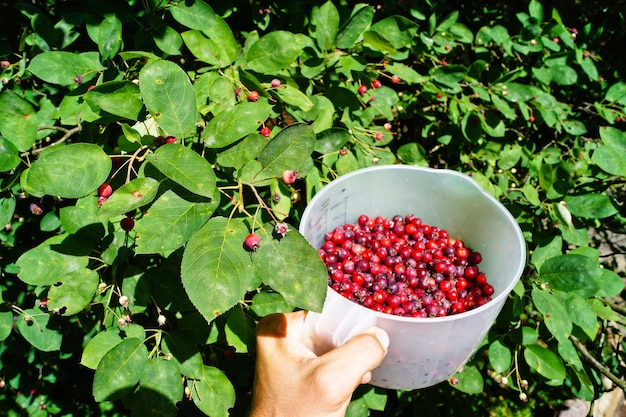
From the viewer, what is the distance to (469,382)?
1.40 meters

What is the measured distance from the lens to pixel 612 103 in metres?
1.79

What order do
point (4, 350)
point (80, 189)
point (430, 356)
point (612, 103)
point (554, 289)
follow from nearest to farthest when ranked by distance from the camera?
point (80, 189) < point (430, 356) < point (554, 289) < point (4, 350) < point (612, 103)

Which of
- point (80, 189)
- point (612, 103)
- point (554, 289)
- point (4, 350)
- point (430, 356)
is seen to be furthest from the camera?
point (612, 103)

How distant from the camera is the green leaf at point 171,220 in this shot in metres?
0.82

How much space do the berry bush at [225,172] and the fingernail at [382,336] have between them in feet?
0.78

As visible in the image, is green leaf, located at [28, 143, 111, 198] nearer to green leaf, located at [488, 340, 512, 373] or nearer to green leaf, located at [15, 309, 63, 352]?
green leaf, located at [15, 309, 63, 352]

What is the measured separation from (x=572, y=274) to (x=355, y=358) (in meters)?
0.66

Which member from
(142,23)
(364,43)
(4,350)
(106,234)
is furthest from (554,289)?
(4,350)

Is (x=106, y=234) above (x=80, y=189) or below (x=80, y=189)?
below

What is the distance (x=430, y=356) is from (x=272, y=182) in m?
0.54

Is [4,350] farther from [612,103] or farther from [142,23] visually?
[612,103]

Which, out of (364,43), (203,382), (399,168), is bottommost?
(203,382)

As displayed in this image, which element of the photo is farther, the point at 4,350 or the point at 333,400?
the point at 4,350

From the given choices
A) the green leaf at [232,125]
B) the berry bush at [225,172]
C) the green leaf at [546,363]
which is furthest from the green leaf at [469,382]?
the green leaf at [232,125]
